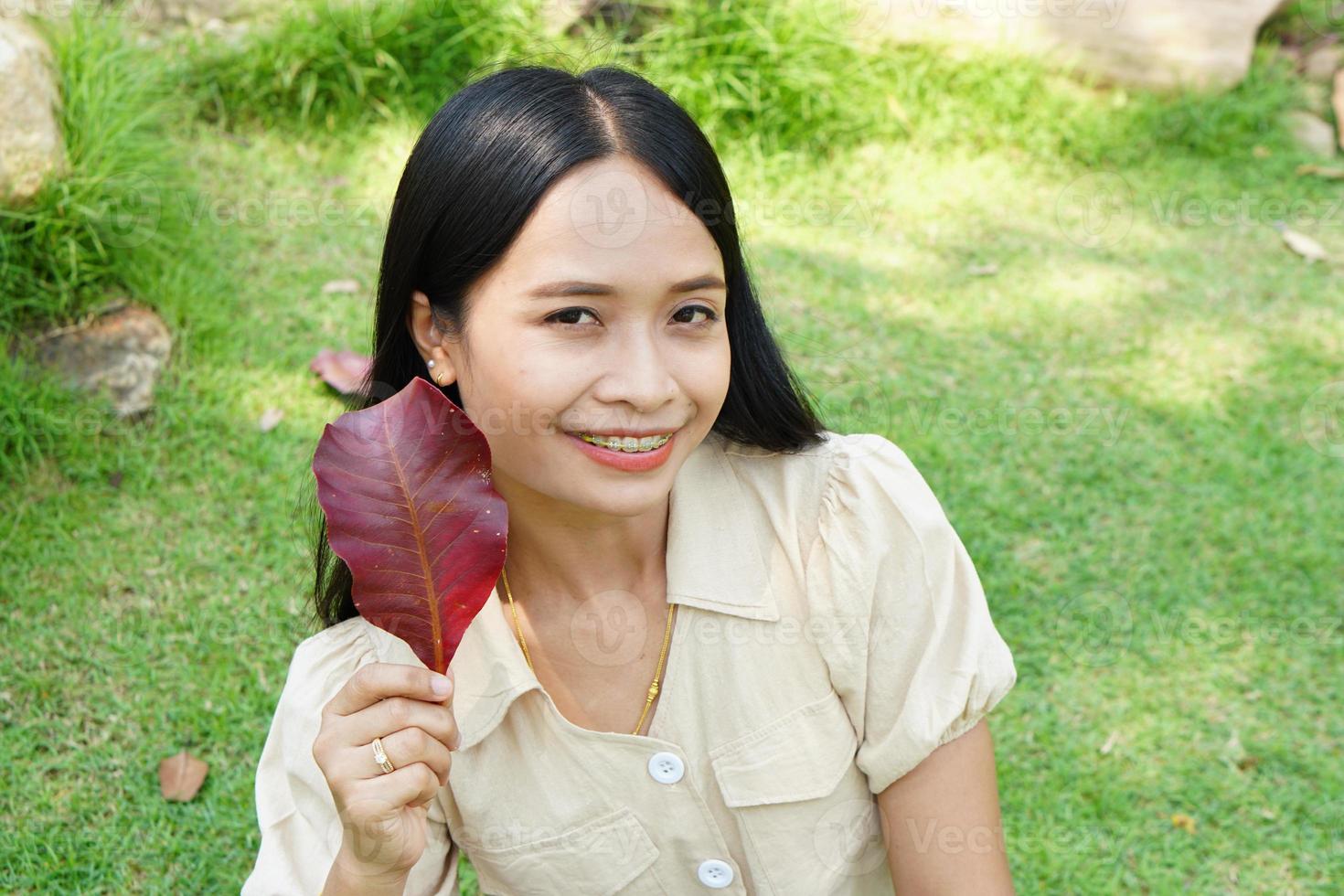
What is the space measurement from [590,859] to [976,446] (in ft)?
6.57

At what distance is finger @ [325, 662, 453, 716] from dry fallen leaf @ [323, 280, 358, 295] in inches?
102

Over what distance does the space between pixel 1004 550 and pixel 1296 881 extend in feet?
3.17

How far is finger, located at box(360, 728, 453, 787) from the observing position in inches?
53.7

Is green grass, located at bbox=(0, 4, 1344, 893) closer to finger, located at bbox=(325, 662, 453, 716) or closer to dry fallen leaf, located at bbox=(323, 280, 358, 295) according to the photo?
dry fallen leaf, located at bbox=(323, 280, 358, 295)

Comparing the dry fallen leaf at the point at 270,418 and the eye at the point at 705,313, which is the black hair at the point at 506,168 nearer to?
the eye at the point at 705,313

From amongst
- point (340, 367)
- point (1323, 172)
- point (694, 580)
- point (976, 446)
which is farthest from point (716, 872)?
point (1323, 172)

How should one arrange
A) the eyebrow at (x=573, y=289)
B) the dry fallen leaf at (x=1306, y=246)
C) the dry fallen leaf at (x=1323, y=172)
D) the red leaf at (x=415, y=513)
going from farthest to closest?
the dry fallen leaf at (x=1323, y=172) < the dry fallen leaf at (x=1306, y=246) < the eyebrow at (x=573, y=289) < the red leaf at (x=415, y=513)

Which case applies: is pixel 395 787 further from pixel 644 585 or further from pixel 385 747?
pixel 644 585

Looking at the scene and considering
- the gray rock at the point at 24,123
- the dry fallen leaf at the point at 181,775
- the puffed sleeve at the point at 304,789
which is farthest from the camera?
the gray rock at the point at 24,123

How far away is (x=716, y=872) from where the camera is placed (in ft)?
5.79

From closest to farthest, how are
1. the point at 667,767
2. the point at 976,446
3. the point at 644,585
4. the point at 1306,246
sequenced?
the point at 667,767 → the point at 644,585 → the point at 976,446 → the point at 1306,246

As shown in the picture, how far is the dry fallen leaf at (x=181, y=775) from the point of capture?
2.52 m

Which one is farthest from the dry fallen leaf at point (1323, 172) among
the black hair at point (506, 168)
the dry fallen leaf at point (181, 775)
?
the dry fallen leaf at point (181, 775)

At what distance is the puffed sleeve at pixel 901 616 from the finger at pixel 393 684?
575 mm
